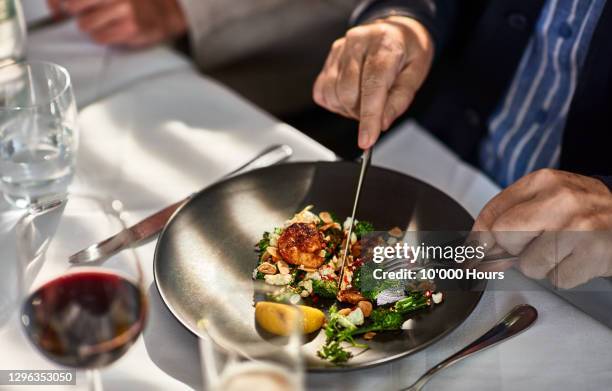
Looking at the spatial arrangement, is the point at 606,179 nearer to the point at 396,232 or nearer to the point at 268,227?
the point at 396,232

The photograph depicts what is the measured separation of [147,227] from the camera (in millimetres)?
1088

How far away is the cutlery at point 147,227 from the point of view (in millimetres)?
854

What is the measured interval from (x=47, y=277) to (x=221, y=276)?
0.92ft

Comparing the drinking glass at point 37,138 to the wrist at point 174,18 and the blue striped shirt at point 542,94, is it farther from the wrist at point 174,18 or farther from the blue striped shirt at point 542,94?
the blue striped shirt at point 542,94

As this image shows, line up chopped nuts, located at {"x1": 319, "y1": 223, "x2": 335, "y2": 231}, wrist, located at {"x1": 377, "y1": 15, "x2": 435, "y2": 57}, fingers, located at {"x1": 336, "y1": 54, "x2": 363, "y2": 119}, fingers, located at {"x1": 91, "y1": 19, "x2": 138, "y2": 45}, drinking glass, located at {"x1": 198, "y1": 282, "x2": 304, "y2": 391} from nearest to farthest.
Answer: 1. drinking glass, located at {"x1": 198, "y1": 282, "x2": 304, "y2": 391}
2. chopped nuts, located at {"x1": 319, "y1": 223, "x2": 335, "y2": 231}
3. fingers, located at {"x1": 336, "y1": 54, "x2": 363, "y2": 119}
4. wrist, located at {"x1": 377, "y1": 15, "x2": 435, "y2": 57}
5. fingers, located at {"x1": 91, "y1": 19, "x2": 138, "y2": 45}

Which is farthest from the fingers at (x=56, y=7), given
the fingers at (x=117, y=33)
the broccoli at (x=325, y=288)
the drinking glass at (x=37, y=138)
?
the broccoli at (x=325, y=288)

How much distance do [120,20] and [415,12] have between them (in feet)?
2.00

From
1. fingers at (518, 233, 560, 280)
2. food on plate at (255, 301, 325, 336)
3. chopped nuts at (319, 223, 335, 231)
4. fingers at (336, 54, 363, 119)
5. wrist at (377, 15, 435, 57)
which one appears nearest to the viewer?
food on plate at (255, 301, 325, 336)

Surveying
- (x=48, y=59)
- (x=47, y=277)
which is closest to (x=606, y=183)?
(x=47, y=277)

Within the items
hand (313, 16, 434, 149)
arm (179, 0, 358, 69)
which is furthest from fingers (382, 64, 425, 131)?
arm (179, 0, 358, 69)

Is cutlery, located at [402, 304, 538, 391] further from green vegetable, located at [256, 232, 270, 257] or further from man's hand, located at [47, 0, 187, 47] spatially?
man's hand, located at [47, 0, 187, 47]

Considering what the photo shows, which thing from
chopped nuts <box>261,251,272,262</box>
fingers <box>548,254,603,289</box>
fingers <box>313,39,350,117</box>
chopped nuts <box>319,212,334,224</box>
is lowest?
chopped nuts <box>261,251,272,262</box>

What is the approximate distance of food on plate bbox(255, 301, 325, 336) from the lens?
0.83 metres

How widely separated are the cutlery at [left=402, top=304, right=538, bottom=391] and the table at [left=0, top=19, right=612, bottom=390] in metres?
0.02
